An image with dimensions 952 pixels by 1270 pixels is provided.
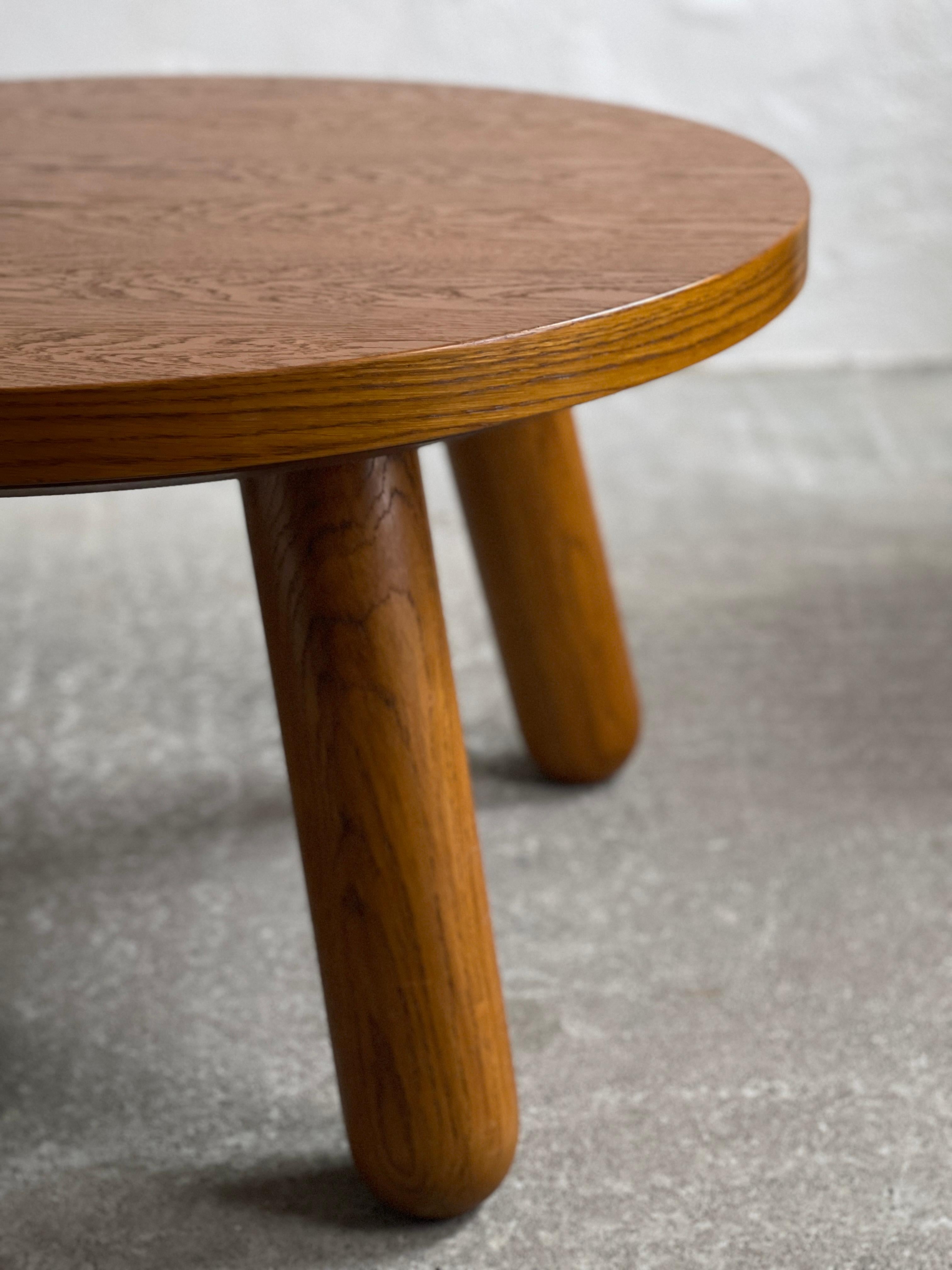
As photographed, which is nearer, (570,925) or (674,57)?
(570,925)

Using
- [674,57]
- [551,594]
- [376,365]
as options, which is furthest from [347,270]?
[674,57]

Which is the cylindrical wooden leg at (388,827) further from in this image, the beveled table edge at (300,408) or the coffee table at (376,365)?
the beveled table edge at (300,408)

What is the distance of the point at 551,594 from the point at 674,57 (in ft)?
3.97

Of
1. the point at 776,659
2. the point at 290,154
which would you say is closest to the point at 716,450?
the point at 776,659

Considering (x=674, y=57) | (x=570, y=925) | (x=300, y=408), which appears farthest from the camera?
(x=674, y=57)

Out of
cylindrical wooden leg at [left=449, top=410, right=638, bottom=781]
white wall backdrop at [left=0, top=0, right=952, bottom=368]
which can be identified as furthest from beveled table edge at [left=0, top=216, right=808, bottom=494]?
white wall backdrop at [left=0, top=0, right=952, bottom=368]

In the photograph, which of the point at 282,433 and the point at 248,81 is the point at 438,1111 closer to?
the point at 282,433

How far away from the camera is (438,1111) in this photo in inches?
27.8

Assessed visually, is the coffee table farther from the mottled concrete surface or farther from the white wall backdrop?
the white wall backdrop

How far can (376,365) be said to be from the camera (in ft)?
1.73

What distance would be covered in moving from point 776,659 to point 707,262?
2.20 feet

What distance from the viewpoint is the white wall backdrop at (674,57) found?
6.38ft

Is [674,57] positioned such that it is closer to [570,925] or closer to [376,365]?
[570,925]

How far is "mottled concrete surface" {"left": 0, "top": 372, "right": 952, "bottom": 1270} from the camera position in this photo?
0.74 m
